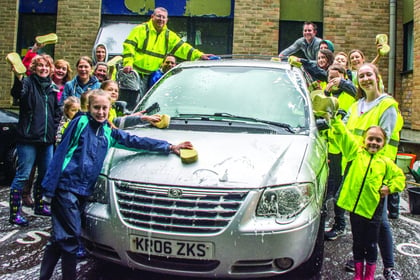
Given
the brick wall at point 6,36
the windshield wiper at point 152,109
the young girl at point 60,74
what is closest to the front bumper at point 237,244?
the windshield wiper at point 152,109

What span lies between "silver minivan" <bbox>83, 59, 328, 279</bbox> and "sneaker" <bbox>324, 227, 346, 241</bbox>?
4.27ft

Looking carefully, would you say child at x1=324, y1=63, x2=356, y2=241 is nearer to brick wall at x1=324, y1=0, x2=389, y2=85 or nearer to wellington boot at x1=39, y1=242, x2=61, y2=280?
wellington boot at x1=39, y1=242, x2=61, y2=280

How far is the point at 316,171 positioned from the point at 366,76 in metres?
1.07

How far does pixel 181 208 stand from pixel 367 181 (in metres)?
1.42

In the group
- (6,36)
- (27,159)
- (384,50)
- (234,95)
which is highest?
(6,36)

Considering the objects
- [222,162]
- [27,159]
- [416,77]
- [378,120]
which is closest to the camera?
[222,162]

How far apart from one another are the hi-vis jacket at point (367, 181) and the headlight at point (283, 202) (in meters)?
0.62

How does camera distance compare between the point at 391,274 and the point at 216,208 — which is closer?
the point at 216,208

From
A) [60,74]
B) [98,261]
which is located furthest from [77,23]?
[98,261]

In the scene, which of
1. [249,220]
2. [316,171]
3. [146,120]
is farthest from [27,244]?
[316,171]

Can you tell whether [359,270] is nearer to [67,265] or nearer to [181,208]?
[181,208]

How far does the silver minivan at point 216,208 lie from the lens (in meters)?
2.56

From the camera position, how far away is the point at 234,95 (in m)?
3.87

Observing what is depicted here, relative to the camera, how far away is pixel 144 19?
35.4 feet
